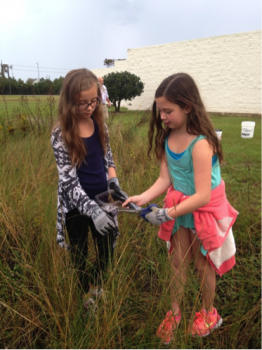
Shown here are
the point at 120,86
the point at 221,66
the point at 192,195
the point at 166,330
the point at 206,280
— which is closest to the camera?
the point at 166,330

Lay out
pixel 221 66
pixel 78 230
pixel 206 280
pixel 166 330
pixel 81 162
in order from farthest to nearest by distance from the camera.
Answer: pixel 221 66, pixel 78 230, pixel 81 162, pixel 206 280, pixel 166 330

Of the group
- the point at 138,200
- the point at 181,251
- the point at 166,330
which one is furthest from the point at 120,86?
the point at 166,330

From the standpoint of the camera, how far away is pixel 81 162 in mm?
1769

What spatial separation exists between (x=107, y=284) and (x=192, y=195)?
0.59 metres

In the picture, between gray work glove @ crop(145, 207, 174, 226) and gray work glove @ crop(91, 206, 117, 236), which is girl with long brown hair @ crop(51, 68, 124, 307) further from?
gray work glove @ crop(145, 207, 174, 226)

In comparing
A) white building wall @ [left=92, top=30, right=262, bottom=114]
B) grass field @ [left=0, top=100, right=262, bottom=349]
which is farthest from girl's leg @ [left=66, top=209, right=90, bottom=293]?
white building wall @ [left=92, top=30, right=262, bottom=114]

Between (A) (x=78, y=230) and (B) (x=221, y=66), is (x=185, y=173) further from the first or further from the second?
(B) (x=221, y=66)

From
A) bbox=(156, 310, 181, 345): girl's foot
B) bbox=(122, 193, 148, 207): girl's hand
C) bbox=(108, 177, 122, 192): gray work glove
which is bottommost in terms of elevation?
bbox=(156, 310, 181, 345): girl's foot

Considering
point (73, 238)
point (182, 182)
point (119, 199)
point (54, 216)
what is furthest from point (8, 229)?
point (182, 182)

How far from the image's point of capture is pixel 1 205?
2.16m

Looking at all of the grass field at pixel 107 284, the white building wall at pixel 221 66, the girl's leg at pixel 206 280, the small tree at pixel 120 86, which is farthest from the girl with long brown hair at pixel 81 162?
the small tree at pixel 120 86

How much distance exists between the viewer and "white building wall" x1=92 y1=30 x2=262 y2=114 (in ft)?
50.1

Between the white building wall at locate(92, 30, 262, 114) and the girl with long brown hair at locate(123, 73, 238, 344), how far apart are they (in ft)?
41.9

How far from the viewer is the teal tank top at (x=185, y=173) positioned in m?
1.52
